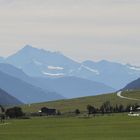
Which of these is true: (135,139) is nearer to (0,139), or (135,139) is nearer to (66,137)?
(66,137)

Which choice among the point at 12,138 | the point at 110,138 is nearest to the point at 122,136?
the point at 110,138

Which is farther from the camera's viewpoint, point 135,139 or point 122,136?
point 122,136

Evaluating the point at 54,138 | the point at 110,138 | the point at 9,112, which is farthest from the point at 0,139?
the point at 9,112

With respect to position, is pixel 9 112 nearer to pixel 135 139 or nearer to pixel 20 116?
pixel 20 116

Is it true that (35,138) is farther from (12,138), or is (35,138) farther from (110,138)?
(110,138)

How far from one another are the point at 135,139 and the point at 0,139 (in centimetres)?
1958

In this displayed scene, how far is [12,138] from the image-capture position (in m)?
85.1

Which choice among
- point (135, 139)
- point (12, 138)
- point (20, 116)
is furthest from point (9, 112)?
point (135, 139)

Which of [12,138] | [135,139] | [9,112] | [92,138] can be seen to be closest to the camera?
[135,139]

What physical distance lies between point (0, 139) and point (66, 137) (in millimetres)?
8926

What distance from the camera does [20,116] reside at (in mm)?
198875

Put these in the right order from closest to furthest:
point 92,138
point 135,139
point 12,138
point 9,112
A: 1. point 135,139
2. point 92,138
3. point 12,138
4. point 9,112

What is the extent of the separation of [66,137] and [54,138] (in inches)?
105

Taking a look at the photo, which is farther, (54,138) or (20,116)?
(20,116)
